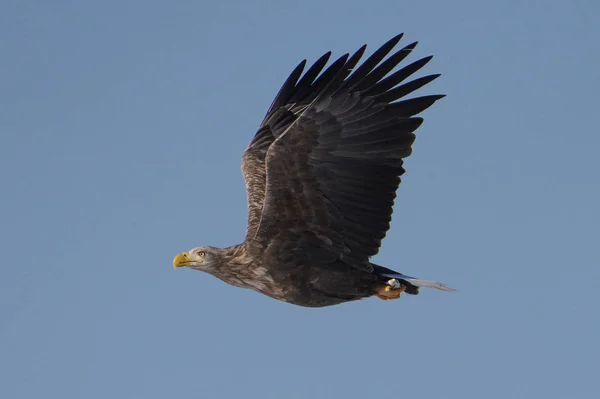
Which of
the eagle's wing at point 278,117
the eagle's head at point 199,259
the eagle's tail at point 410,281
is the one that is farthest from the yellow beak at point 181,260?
the eagle's tail at point 410,281

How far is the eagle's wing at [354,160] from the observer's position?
11328 millimetres

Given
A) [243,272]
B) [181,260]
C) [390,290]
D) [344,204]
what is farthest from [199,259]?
[390,290]

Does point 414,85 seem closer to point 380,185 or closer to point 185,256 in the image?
point 380,185

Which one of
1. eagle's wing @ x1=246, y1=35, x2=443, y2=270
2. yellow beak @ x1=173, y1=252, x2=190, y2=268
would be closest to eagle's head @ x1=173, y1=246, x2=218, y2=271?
yellow beak @ x1=173, y1=252, x2=190, y2=268

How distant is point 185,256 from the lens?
12.1m

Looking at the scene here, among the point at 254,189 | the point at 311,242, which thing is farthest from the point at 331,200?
the point at 254,189

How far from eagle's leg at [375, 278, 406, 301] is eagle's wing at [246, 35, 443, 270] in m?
0.27

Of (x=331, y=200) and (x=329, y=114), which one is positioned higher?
(x=329, y=114)

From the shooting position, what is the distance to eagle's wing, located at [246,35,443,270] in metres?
11.3

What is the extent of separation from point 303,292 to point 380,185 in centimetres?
141

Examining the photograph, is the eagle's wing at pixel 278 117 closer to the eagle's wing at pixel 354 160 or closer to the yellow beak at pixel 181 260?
the eagle's wing at pixel 354 160

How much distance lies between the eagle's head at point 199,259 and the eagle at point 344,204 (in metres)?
0.02

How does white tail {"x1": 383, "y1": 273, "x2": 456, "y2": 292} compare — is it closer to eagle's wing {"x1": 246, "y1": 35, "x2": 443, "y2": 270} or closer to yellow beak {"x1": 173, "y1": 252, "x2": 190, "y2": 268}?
eagle's wing {"x1": 246, "y1": 35, "x2": 443, "y2": 270}

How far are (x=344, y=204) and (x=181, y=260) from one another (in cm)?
196
